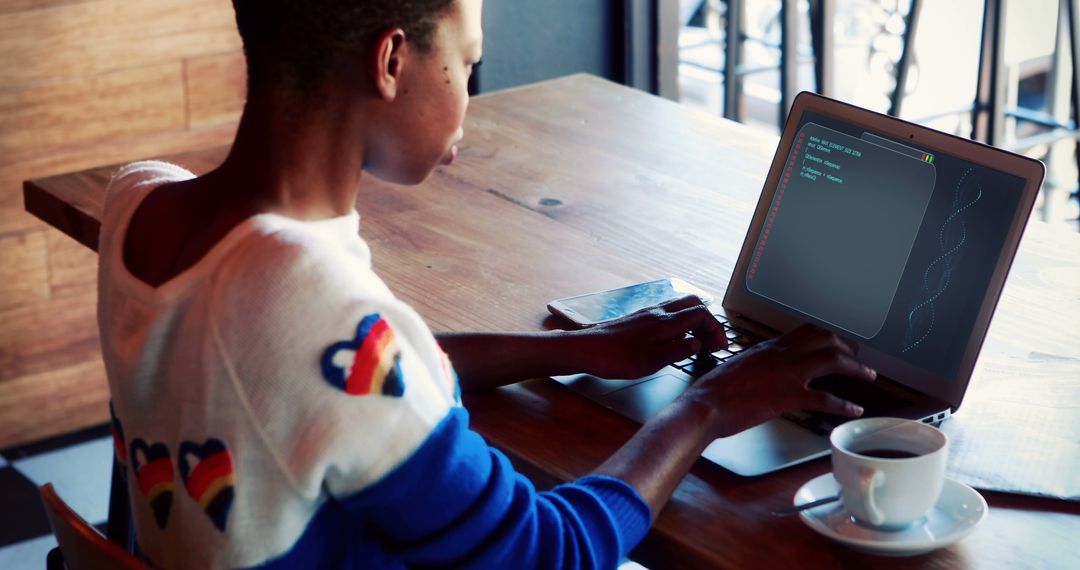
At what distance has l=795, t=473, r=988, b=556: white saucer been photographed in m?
0.95

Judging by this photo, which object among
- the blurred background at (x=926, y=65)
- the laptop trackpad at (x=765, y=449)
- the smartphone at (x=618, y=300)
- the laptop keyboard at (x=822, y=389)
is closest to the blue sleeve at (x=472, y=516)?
the laptop trackpad at (x=765, y=449)

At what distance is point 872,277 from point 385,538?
1.91 feet

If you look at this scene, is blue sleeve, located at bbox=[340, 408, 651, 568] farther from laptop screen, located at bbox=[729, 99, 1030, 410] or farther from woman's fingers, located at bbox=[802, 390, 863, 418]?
laptop screen, located at bbox=[729, 99, 1030, 410]

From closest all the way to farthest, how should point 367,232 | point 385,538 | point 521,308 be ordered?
1. point 385,538
2. point 521,308
3. point 367,232

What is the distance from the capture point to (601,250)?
61.1 inches

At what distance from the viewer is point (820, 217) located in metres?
1.30

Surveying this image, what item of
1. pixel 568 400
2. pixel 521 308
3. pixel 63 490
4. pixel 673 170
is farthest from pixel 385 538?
pixel 63 490

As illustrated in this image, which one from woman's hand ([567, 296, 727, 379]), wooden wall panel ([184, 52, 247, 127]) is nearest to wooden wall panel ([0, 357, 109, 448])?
wooden wall panel ([184, 52, 247, 127])

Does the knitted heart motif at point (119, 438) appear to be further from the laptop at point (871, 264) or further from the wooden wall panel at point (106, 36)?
the wooden wall panel at point (106, 36)

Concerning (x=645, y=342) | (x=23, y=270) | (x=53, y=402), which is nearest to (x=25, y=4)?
(x=23, y=270)

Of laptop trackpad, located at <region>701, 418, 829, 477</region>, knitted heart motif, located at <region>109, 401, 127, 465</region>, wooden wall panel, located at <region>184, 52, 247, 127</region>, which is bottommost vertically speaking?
wooden wall panel, located at <region>184, 52, 247, 127</region>

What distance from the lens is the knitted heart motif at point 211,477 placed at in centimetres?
88

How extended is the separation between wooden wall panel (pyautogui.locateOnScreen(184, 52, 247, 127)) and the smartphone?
1565 mm

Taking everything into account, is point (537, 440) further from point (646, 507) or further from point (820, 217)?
point (820, 217)
